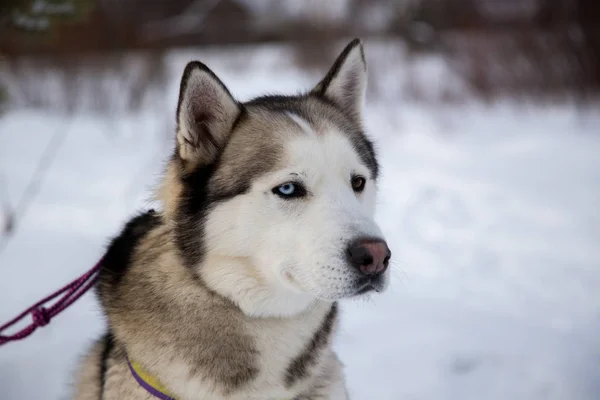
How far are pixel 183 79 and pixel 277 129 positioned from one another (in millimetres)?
386

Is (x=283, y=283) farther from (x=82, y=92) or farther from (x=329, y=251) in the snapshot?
(x=82, y=92)

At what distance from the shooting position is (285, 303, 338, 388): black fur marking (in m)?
1.95

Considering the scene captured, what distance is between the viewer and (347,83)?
233 cm

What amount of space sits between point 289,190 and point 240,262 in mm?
304

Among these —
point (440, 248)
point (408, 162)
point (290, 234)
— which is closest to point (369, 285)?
point (290, 234)

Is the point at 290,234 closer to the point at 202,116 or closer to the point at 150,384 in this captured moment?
the point at 202,116

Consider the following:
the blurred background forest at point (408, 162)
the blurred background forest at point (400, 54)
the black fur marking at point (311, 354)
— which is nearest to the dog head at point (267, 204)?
the black fur marking at point (311, 354)

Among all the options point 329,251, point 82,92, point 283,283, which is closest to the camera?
point 329,251

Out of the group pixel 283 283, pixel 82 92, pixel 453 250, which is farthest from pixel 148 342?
pixel 82 92

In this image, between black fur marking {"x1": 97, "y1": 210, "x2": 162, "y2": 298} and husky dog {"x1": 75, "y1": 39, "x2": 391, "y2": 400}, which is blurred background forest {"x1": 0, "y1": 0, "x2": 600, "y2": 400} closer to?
black fur marking {"x1": 97, "y1": 210, "x2": 162, "y2": 298}

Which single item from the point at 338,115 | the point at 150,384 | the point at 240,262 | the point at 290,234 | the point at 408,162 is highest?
the point at 338,115

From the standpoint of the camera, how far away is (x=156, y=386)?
6.05ft

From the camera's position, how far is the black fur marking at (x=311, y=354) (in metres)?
1.95

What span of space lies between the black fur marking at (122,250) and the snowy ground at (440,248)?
0.36 metres
